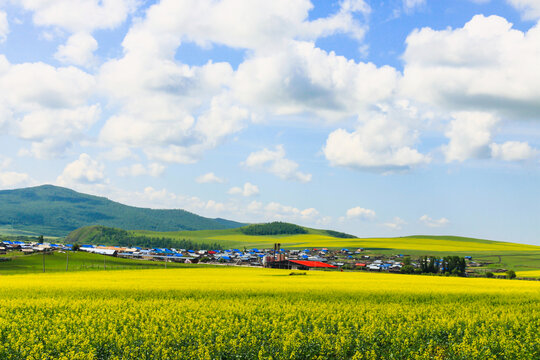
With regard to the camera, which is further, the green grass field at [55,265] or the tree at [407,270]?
the tree at [407,270]

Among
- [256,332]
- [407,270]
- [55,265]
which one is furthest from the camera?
[407,270]

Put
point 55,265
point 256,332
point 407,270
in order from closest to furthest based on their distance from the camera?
point 256,332
point 55,265
point 407,270

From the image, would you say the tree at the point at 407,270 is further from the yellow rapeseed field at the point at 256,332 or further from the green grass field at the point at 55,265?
the yellow rapeseed field at the point at 256,332

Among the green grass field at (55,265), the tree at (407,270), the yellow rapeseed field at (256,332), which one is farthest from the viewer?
the tree at (407,270)

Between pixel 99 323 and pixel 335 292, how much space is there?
1066 inches

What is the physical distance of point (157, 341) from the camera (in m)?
23.6

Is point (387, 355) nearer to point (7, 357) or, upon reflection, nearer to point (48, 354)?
point (48, 354)

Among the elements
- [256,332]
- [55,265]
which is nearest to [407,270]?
[55,265]

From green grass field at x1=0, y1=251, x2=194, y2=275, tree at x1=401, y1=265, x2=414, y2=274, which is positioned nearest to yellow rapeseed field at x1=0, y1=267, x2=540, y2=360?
green grass field at x1=0, y1=251, x2=194, y2=275

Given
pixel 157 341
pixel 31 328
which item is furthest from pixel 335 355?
pixel 31 328

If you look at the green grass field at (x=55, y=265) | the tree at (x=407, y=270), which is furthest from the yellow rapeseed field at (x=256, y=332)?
the tree at (x=407, y=270)

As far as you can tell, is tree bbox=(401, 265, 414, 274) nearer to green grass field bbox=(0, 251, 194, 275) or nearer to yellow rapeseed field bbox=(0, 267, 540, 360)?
green grass field bbox=(0, 251, 194, 275)

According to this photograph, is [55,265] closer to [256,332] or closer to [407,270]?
[407,270]

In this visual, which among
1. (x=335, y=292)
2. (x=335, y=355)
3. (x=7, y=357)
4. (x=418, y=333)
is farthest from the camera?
(x=335, y=292)
